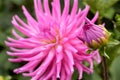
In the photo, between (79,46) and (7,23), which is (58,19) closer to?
(79,46)

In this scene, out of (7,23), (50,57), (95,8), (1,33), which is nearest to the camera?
(50,57)

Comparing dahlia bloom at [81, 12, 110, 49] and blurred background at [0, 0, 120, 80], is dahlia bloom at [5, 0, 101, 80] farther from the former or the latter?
blurred background at [0, 0, 120, 80]

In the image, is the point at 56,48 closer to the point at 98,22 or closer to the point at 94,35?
the point at 94,35

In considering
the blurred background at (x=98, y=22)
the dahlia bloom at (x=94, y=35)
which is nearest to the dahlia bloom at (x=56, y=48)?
the dahlia bloom at (x=94, y=35)

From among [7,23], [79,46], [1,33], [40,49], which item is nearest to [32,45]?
[40,49]

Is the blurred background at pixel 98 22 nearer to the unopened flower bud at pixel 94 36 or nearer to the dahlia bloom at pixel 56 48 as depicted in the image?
the unopened flower bud at pixel 94 36

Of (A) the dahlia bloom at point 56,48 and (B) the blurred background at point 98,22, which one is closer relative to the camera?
(A) the dahlia bloom at point 56,48
